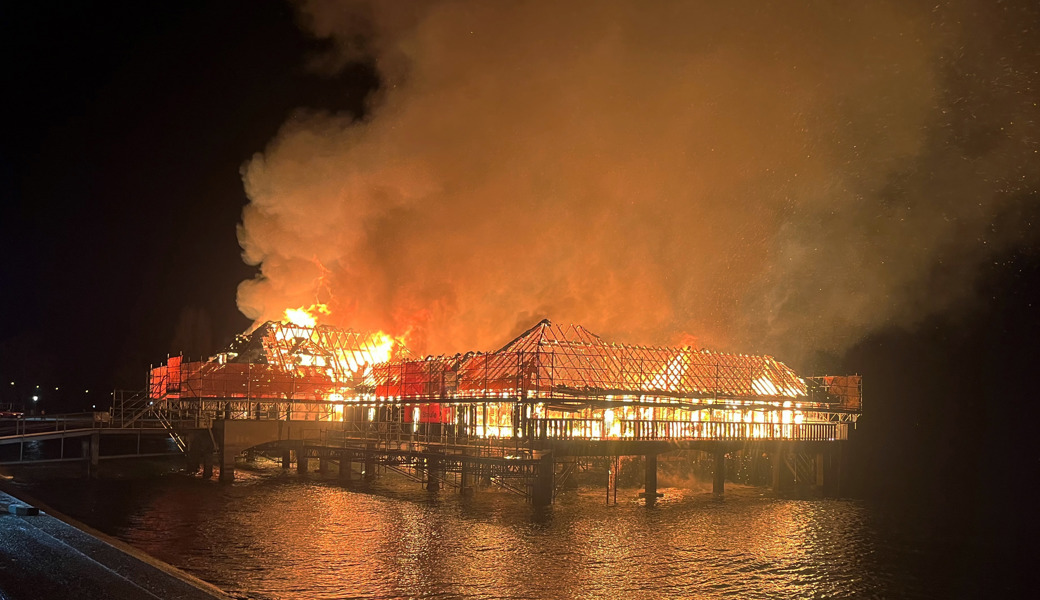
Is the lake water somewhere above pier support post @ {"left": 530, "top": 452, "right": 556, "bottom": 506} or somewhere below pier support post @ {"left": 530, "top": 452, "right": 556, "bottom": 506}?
below

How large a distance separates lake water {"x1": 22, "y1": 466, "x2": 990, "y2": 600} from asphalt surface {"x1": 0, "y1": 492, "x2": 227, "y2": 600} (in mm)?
2208

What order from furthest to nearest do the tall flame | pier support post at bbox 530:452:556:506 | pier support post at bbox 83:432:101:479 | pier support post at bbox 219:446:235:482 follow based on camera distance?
the tall flame, pier support post at bbox 83:432:101:479, pier support post at bbox 219:446:235:482, pier support post at bbox 530:452:556:506

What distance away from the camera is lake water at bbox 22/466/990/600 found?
2403 centimetres

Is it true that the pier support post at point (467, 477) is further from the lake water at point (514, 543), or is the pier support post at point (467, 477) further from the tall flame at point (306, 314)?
the tall flame at point (306, 314)

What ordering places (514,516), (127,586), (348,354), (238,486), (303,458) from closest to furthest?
(127,586) → (514,516) → (238,486) → (303,458) → (348,354)

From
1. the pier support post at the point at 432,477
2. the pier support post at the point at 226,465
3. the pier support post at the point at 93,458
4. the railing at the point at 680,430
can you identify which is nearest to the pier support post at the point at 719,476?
the railing at the point at 680,430

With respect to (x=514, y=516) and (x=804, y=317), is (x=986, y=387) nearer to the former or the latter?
(x=804, y=317)

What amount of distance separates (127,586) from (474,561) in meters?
10.5

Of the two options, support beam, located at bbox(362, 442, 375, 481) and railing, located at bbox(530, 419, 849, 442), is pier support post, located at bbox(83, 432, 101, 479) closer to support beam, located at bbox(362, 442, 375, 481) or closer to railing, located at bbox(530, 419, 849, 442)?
support beam, located at bbox(362, 442, 375, 481)

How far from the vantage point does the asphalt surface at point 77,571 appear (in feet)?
61.8

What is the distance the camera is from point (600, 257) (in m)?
63.7

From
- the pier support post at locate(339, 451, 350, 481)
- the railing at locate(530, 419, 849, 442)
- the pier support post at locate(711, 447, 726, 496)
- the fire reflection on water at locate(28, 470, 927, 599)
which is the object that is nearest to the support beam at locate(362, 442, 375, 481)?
the pier support post at locate(339, 451, 350, 481)

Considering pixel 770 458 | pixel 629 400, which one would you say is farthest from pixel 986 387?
pixel 629 400

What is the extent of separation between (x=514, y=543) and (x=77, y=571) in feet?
46.1
